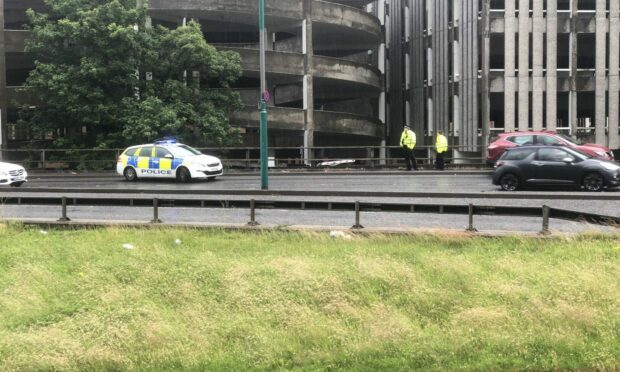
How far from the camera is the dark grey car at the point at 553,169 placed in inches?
703

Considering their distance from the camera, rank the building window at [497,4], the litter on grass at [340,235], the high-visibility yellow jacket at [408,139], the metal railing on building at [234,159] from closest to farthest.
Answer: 1. the litter on grass at [340,235]
2. the high-visibility yellow jacket at [408,139]
3. the metal railing on building at [234,159]
4. the building window at [497,4]

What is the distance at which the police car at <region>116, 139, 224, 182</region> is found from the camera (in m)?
24.0

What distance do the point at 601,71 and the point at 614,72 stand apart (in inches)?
26.1

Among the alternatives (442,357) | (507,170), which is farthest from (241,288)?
(507,170)

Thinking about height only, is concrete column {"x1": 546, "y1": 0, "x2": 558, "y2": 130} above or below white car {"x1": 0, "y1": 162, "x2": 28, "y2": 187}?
above

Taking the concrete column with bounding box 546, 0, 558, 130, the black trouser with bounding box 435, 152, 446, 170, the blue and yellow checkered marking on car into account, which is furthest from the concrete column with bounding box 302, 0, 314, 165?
the blue and yellow checkered marking on car

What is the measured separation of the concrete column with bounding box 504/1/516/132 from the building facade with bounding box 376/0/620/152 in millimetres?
55

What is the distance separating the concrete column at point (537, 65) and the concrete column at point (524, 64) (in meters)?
0.33

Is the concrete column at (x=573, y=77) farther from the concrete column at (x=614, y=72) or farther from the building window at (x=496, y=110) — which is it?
the building window at (x=496, y=110)

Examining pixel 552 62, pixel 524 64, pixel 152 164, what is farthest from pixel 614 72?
pixel 152 164

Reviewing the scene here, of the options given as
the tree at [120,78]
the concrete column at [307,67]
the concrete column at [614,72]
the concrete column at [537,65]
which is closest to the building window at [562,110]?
the concrete column at [537,65]

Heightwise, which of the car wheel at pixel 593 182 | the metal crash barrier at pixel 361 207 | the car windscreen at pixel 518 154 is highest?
the car windscreen at pixel 518 154

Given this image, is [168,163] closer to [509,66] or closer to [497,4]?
[509,66]

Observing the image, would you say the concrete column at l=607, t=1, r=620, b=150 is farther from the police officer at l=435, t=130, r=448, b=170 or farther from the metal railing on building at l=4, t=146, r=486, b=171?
the police officer at l=435, t=130, r=448, b=170
